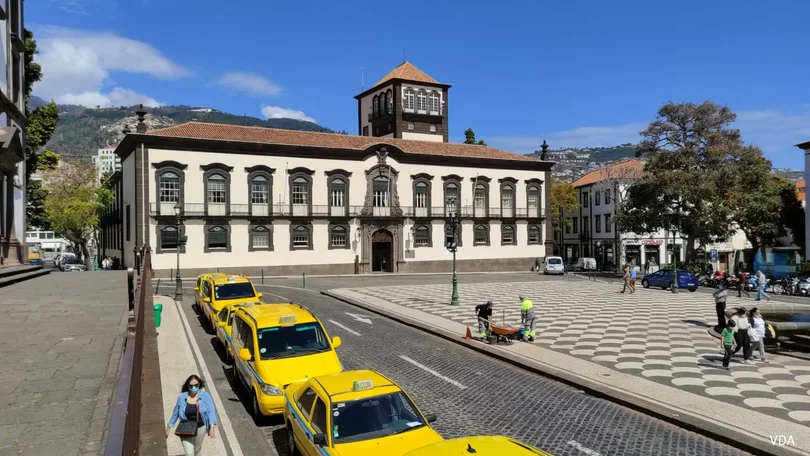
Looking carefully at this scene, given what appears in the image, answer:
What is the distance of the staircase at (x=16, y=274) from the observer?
20688 millimetres

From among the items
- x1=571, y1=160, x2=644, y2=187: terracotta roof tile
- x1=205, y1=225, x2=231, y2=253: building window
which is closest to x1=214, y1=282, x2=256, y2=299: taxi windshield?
x1=205, y1=225, x2=231, y2=253: building window

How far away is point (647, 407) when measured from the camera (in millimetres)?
11070

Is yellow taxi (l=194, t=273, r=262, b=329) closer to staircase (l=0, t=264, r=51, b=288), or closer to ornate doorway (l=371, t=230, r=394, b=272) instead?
staircase (l=0, t=264, r=51, b=288)

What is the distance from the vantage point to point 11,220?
25031 mm

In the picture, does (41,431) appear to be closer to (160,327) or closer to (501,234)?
(160,327)

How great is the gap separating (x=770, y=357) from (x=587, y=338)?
17.0 ft

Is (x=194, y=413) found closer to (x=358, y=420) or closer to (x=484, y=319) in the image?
(x=358, y=420)

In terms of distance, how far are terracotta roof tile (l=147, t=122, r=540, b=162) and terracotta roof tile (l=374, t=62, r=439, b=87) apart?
28.3 ft

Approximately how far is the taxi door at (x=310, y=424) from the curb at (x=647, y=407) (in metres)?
6.86

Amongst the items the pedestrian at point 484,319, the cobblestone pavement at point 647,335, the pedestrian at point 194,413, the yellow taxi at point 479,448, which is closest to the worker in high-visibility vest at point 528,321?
the cobblestone pavement at point 647,335

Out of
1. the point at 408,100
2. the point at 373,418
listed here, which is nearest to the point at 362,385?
the point at 373,418

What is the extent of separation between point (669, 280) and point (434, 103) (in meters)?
34.5

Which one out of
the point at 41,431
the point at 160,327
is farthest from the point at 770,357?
the point at 160,327

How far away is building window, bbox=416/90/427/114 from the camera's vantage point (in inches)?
2424
